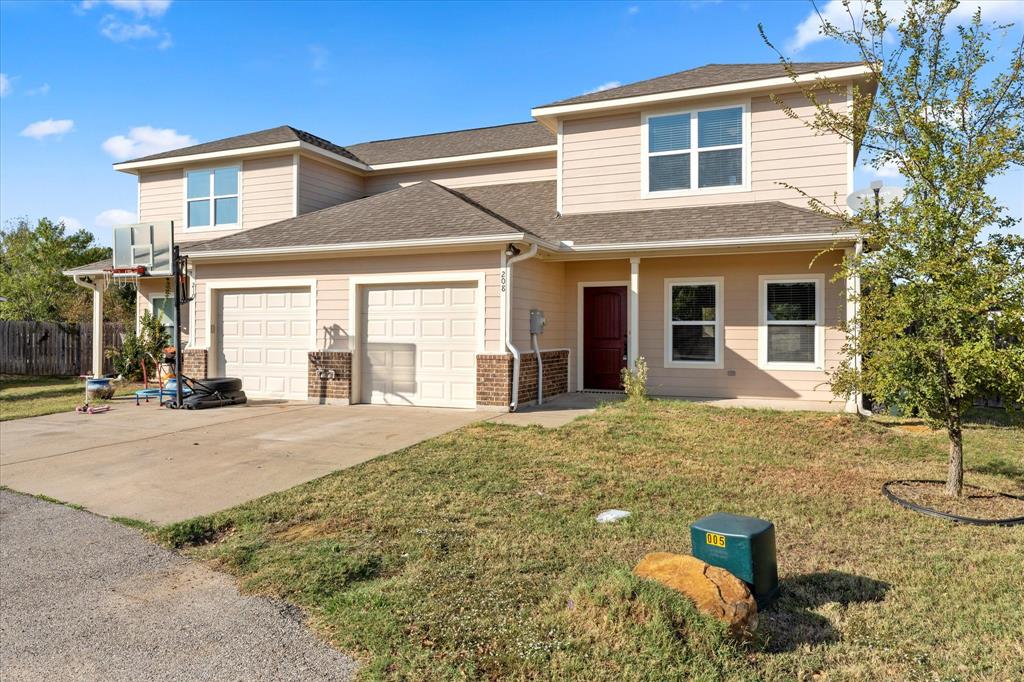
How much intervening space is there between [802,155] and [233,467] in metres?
10.4

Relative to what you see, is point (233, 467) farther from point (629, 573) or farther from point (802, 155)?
point (802, 155)

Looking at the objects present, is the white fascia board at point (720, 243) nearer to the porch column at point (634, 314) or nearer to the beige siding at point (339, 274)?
the porch column at point (634, 314)

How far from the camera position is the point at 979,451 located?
7535mm

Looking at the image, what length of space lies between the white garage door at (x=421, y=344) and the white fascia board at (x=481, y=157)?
524 cm

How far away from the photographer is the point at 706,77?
40.8ft

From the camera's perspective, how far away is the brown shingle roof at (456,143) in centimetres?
1542

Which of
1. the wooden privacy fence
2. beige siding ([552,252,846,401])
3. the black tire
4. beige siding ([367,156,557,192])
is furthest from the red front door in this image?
the wooden privacy fence

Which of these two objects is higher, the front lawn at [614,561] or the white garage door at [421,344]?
the white garage door at [421,344]

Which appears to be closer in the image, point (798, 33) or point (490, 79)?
point (798, 33)

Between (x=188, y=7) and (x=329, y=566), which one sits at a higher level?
(x=188, y=7)

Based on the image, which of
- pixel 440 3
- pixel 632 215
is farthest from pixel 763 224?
pixel 440 3

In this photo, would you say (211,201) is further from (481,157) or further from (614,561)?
(614,561)

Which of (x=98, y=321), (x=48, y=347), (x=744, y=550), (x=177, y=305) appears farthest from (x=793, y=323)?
(x=48, y=347)

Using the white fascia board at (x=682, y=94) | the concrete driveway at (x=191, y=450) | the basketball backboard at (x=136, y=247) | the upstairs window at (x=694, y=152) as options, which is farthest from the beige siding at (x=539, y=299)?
the basketball backboard at (x=136, y=247)
